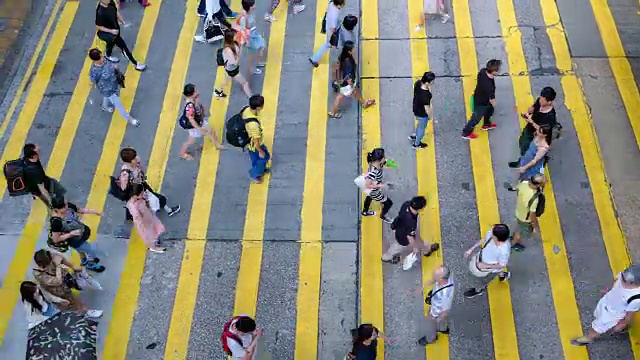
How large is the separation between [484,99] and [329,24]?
10.6ft

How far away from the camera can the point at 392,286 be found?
9.11 meters

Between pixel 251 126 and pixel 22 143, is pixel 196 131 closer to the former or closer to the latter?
pixel 251 126

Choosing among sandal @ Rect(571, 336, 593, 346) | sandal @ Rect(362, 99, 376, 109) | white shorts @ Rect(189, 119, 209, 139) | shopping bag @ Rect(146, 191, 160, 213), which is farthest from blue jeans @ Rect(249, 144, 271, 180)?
sandal @ Rect(571, 336, 593, 346)

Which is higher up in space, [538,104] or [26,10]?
[26,10]

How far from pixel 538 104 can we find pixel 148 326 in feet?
22.0

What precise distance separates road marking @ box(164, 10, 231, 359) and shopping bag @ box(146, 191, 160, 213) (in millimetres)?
679

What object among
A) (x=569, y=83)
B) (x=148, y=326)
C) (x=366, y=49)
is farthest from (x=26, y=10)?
(x=569, y=83)

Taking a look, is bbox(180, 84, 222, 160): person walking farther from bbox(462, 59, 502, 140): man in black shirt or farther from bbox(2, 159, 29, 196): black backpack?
bbox(462, 59, 502, 140): man in black shirt

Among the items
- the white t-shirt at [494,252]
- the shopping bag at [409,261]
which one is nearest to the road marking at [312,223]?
the shopping bag at [409,261]

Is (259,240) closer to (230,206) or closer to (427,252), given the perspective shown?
(230,206)

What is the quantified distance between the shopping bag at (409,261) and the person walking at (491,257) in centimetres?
80

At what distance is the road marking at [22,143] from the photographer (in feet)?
30.6

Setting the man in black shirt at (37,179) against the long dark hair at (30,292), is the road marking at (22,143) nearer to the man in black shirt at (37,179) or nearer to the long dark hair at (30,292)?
the man in black shirt at (37,179)

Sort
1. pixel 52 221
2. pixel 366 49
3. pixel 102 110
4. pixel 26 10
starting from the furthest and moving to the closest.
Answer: pixel 26 10 < pixel 366 49 < pixel 102 110 < pixel 52 221
